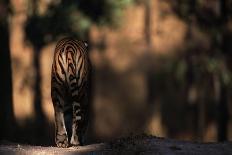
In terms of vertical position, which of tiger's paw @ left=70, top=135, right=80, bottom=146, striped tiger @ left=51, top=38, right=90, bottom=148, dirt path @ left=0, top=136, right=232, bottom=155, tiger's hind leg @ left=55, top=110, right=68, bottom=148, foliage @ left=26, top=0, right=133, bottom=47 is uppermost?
foliage @ left=26, top=0, right=133, bottom=47

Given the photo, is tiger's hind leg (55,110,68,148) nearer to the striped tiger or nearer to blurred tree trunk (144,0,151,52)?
the striped tiger

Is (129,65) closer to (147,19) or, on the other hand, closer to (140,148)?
(147,19)

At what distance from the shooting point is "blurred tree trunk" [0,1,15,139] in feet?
44.1

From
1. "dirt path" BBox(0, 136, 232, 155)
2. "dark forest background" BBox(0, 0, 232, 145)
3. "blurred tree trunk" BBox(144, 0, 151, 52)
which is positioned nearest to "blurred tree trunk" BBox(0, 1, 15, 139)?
"dark forest background" BBox(0, 0, 232, 145)

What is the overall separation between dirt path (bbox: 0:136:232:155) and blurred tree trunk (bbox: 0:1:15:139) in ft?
15.0

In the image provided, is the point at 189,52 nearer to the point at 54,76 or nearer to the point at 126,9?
the point at 126,9

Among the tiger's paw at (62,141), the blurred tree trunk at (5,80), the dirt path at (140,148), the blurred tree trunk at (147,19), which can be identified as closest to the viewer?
the dirt path at (140,148)

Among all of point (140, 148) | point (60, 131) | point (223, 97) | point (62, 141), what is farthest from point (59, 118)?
point (223, 97)

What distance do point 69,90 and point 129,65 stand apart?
5.30m

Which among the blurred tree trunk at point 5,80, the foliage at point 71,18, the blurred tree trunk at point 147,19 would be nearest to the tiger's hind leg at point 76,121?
the blurred tree trunk at point 5,80

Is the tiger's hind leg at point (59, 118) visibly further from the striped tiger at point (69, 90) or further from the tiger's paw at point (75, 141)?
the tiger's paw at point (75, 141)

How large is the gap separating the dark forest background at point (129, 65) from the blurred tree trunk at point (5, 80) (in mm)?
21

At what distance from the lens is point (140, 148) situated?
837cm

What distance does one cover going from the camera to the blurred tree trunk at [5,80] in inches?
530
